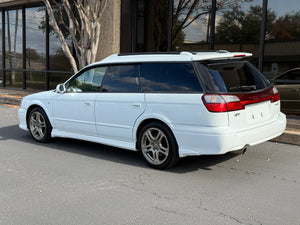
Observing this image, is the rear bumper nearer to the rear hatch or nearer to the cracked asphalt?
the rear hatch

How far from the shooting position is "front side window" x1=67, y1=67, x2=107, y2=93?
6051 mm

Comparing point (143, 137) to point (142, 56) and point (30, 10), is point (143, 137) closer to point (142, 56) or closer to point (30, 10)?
point (142, 56)

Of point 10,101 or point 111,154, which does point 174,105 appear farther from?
point 10,101

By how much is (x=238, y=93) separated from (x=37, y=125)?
4.12m

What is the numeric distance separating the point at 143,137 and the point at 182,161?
2.64 ft

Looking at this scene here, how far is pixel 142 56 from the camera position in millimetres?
5582

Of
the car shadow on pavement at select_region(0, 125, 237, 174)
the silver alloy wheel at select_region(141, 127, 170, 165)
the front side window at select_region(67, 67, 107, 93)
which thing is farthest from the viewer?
the front side window at select_region(67, 67, 107, 93)

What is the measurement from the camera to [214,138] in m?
4.58

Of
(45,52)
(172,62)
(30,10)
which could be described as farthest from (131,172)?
(30,10)

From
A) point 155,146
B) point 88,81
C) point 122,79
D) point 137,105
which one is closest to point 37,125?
point 88,81

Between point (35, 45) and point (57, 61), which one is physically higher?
point (35, 45)

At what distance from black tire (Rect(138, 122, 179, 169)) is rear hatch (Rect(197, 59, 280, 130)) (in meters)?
0.79

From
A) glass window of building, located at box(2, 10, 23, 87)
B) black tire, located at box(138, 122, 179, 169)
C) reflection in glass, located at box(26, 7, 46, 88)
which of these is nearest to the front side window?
black tire, located at box(138, 122, 179, 169)

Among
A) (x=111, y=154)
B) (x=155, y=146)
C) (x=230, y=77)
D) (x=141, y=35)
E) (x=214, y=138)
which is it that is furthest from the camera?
(x=141, y=35)
